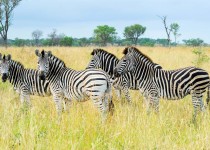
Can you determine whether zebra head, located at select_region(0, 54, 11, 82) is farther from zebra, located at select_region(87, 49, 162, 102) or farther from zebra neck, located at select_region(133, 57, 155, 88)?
zebra neck, located at select_region(133, 57, 155, 88)

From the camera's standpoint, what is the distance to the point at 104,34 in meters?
83.8

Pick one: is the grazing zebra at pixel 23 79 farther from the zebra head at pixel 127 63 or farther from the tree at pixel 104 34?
the tree at pixel 104 34

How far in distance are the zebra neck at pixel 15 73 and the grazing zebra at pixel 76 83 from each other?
1.06 meters

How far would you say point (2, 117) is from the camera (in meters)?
5.32

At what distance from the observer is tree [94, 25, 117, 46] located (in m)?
81.5

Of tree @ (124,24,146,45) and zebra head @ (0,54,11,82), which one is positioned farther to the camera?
tree @ (124,24,146,45)

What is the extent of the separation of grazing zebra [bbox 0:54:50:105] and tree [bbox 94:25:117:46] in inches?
2859

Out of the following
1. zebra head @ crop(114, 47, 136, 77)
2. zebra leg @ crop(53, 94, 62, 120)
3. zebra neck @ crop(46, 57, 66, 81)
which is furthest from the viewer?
zebra head @ crop(114, 47, 136, 77)

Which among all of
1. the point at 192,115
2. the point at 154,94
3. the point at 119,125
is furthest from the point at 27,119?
the point at 192,115

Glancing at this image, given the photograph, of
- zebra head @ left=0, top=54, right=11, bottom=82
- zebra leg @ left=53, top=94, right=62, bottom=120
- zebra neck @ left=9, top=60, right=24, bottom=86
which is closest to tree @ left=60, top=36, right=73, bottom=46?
zebra neck @ left=9, top=60, right=24, bottom=86

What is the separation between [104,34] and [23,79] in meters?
76.7

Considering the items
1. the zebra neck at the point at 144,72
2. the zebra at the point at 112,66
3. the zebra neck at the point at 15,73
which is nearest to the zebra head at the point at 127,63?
the zebra neck at the point at 144,72

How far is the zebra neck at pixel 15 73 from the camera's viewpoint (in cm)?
766

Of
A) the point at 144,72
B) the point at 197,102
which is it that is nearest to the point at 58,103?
the point at 144,72
